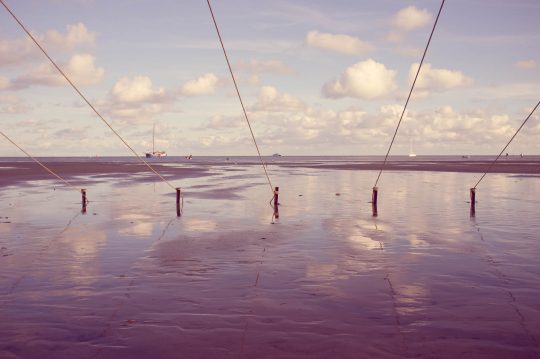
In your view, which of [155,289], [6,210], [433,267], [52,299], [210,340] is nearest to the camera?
[210,340]

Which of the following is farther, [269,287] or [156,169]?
[156,169]

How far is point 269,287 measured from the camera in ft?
36.7

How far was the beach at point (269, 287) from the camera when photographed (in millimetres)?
7922

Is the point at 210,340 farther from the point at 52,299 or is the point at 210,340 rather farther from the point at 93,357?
the point at 52,299

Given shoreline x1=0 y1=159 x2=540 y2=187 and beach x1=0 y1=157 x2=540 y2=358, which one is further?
shoreline x1=0 y1=159 x2=540 y2=187

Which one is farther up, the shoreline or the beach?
the shoreline

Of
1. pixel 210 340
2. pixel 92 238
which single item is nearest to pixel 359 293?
pixel 210 340

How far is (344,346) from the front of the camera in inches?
307

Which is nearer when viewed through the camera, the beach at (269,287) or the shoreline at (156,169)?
the beach at (269,287)

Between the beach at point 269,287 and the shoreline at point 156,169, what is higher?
the shoreline at point 156,169

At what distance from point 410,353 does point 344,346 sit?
3.42ft

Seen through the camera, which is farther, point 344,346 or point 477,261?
point 477,261

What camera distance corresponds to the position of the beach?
26.0 ft

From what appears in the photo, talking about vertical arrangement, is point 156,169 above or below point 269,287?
above
